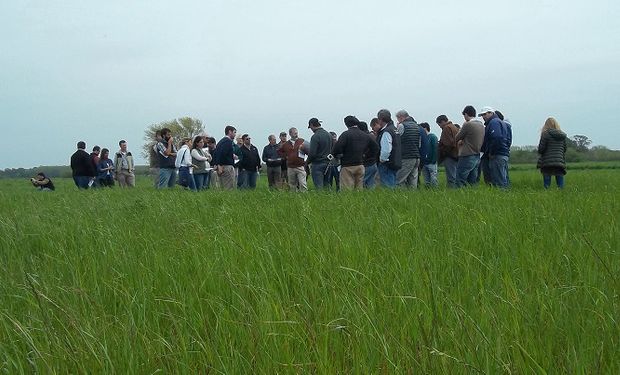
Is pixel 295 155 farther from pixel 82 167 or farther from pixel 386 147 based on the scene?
pixel 82 167

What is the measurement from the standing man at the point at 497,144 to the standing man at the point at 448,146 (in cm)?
164

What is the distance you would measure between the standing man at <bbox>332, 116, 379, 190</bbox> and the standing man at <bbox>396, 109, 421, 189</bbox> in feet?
1.99

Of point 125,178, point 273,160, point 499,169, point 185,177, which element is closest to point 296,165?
point 273,160

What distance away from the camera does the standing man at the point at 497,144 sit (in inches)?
416

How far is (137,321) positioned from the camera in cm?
224

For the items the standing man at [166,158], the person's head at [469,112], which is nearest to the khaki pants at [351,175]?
the person's head at [469,112]

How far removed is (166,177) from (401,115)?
695 cm

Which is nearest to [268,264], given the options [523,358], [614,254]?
[523,358]

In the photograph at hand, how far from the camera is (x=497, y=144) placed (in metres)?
10.6

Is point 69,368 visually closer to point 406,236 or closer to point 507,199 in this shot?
point 406,236

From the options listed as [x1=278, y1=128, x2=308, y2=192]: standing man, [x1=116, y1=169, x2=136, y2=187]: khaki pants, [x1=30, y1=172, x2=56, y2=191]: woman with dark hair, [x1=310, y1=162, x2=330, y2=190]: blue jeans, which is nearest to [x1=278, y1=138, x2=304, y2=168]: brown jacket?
[x1=278, y1=128, x2=308, y2=192]: standing man

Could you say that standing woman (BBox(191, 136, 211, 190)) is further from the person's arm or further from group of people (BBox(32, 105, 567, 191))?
the person's arm

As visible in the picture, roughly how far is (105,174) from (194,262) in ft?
56.3

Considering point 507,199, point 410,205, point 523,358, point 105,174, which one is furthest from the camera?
point 105,174
